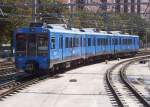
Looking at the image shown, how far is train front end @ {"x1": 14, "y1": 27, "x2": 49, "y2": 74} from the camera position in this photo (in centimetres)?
2597

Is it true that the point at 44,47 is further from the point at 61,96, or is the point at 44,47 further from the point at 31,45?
the point at 61,96

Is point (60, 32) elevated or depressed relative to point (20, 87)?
elevated

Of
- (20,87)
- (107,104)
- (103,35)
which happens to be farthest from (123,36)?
(107,104)

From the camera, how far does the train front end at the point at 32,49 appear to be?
25969 mm

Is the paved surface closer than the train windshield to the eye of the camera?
Yes

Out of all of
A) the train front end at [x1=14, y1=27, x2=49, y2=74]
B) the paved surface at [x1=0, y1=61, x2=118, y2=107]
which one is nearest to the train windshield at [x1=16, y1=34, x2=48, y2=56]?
the train front end at [x1=14, y1=27, x2=49, y2=74]

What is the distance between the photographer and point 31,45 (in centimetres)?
2620

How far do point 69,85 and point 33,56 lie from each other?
151 inches

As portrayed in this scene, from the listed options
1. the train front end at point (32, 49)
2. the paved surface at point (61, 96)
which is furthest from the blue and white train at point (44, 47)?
the paved surface at point (61, 96)

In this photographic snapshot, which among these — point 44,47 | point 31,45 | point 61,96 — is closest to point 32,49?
point 31,45

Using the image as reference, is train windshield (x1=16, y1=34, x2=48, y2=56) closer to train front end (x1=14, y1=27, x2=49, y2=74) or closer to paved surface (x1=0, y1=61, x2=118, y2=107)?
train front end (x1=14, y1=27, x2=49, y2=74)

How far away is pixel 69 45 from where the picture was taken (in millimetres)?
31297

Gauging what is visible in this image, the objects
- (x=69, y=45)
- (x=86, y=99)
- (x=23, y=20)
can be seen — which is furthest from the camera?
(x=23, y=20)

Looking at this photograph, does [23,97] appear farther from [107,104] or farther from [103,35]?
[103,35]
